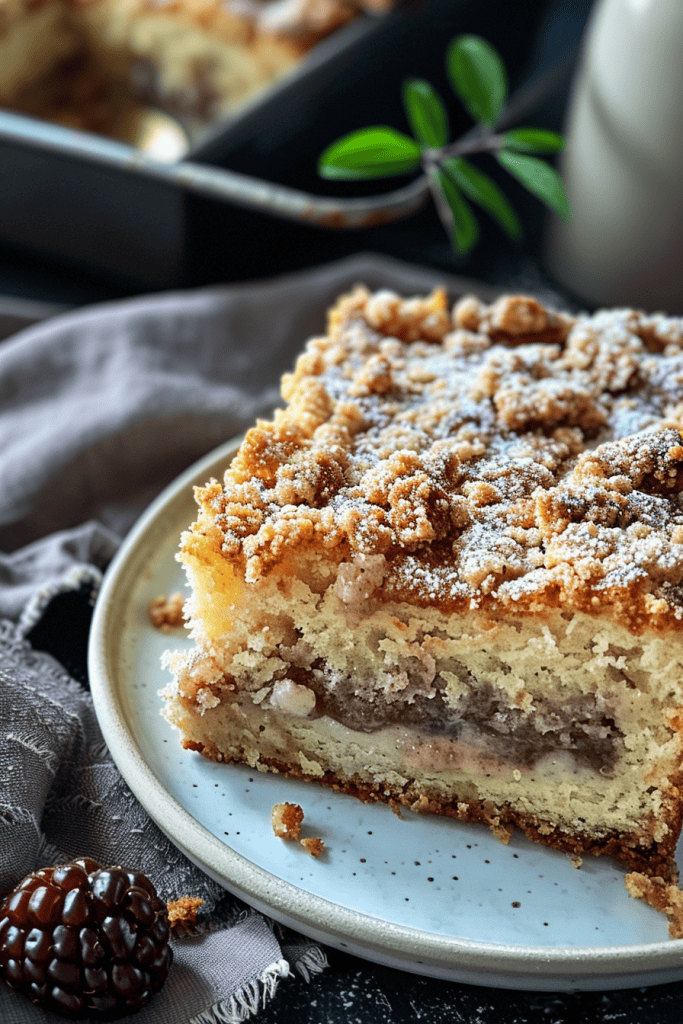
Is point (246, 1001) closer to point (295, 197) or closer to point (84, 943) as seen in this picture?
point (84, 943)

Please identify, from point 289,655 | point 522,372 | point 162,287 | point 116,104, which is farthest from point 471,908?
point 116,104

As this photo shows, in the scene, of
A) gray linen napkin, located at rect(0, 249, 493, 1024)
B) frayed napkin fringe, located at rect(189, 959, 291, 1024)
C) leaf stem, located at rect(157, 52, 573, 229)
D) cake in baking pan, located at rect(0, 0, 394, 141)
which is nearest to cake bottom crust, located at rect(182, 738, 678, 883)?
gray linen napkin, located at rect(0, 249, 493, 1024)

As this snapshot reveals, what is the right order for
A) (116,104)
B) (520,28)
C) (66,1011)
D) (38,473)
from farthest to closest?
(116,104), (520,28), (38,473), (66,1011)

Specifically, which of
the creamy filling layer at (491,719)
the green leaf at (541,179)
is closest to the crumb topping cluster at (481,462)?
the creamy filling layer at (491,719)

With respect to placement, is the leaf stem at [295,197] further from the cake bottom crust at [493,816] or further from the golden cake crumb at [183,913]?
the golden cake crumb at [183,913]

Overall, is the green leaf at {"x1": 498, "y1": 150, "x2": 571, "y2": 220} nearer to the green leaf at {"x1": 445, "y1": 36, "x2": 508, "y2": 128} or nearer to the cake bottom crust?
the green leaf at {"x1": 445, "y1": 36, "x2": 508, "y2": 128}

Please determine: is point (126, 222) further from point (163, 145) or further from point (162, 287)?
point (163, 145)
